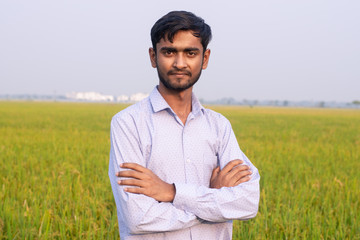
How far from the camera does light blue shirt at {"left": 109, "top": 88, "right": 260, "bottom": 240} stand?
1672mm

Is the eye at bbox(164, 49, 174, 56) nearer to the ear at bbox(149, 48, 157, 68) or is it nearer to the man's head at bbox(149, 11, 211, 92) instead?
the man's head at bbox(149, 11, 211, 92)

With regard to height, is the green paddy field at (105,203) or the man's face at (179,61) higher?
the man's face at (179,61)

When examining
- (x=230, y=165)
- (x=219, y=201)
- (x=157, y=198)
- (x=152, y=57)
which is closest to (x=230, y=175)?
(x=230, y=165)

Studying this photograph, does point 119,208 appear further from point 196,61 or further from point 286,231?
point 286,231

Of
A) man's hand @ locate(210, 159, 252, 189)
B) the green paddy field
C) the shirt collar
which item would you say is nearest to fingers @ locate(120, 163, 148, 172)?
the shirt collar

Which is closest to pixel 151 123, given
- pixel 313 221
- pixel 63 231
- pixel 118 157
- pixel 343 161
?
pixel 118 157

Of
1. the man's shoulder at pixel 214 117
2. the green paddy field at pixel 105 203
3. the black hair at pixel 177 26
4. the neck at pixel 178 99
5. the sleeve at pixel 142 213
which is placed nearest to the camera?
the sleeve at pixel 142 213

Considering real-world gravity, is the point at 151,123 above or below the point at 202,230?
above

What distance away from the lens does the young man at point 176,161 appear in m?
1.69

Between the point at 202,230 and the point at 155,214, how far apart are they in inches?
11.2

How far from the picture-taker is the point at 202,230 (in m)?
1.79

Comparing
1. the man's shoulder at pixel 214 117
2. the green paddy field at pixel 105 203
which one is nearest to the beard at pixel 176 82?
the man's shoulder at pixel 214 117

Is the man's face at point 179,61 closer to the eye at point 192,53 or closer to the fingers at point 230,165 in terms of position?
the eye at point 192,53

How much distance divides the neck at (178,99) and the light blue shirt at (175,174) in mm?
37
